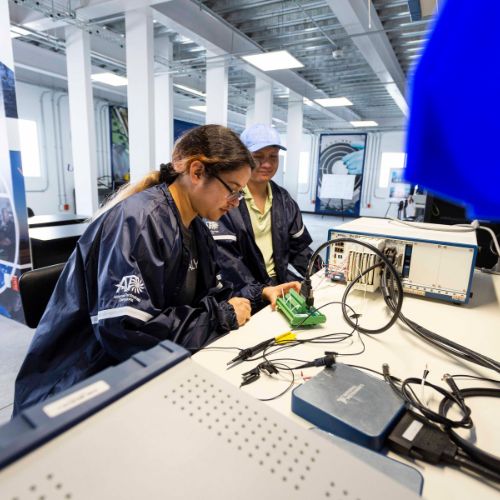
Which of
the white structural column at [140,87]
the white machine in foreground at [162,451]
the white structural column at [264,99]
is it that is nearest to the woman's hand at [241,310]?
the white machine in foreground at [162,451]

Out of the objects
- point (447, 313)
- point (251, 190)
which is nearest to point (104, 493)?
point (447, 313)

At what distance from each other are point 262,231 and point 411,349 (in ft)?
3.29

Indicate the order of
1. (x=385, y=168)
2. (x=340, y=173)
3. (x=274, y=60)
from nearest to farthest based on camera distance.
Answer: (x=274, y=60) → (x=385, y=168) → (x=340, y=173)

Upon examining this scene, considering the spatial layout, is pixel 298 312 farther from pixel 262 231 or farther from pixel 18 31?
pixel 18 31

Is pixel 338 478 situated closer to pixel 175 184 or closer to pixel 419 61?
pixel 419 61

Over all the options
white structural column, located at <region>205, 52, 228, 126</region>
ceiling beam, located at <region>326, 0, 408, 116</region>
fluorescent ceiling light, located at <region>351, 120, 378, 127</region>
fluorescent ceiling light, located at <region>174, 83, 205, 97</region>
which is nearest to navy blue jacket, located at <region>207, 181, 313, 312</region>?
ceiling beam, located at <region>326, 0, 408, 116</region>

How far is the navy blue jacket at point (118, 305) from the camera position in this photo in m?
0.88

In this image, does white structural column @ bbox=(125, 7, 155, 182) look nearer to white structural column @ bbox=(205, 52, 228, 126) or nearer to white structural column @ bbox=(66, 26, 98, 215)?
white structural column @ bbox=(66, 26, 98, 215)

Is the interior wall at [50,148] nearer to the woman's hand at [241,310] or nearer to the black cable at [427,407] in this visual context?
the woman's hand at [241,310]

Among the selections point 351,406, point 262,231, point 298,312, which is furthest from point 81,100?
point 351,406

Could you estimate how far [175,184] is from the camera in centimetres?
115

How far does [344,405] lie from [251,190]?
4.46 ft

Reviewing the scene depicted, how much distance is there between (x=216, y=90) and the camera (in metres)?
4.70

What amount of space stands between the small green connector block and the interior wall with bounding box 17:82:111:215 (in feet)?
22.7
